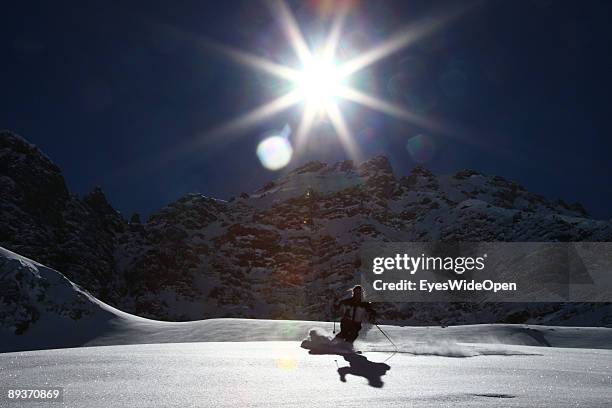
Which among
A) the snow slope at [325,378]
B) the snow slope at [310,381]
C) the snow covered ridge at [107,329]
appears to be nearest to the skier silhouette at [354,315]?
the snow slope at [325,378]

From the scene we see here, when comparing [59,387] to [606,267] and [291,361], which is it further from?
[606,267]

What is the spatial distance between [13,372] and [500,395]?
533 centimetres

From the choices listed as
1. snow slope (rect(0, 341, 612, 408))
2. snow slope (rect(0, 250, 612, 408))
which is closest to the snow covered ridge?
snow slope (rect(0, 250, 612, 408))

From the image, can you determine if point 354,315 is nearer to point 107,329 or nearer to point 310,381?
point 310,381

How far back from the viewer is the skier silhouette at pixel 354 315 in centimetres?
1098

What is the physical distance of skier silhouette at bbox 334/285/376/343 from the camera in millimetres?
10977

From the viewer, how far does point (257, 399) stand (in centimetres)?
424

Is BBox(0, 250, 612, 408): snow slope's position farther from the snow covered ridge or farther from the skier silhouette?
the snow covered ridge

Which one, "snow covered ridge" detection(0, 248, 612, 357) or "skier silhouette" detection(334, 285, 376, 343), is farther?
"snow covered ridge" detection(0, 248, 612, 357)

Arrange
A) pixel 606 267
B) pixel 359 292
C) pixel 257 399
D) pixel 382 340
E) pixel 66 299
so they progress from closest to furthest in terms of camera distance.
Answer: pixel 257 399 → pixel 359 292 → pixel 382 340 → pixel 66 299 → pixel 606 267

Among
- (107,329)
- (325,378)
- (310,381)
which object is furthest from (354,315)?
(107,329)

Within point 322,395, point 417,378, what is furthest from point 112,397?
point 417,378

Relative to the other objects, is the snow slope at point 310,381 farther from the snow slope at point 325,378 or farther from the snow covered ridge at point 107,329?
the snow covered ridge at point 107,329

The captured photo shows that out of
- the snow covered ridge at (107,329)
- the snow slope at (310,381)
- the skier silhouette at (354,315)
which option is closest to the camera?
the snow slope at (310,381)
